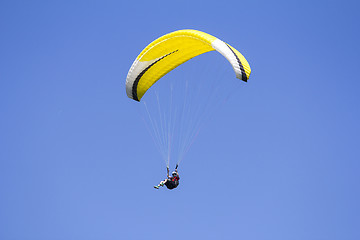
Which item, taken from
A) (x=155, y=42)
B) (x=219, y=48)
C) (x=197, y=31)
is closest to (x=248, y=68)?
(x=219, y=48)

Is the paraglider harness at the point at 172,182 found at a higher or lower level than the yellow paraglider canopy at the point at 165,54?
lower

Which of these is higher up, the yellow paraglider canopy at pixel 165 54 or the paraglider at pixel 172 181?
the yellow paraglider canopy at pixel 165 54

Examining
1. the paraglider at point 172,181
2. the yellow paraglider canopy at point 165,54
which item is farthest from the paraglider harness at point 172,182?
the yellow paraglider canopy at point 165,54

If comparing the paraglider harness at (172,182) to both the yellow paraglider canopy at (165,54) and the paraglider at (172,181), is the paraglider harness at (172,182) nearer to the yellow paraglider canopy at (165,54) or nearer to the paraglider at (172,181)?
the paraglider at (172,181)

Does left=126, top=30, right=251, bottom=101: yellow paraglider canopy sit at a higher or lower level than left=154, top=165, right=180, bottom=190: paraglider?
higher

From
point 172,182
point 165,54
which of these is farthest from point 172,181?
point 165,54

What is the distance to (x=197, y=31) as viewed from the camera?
79.6 ft

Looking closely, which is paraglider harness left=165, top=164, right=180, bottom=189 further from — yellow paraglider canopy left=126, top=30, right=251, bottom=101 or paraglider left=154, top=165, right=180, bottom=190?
yellow paraglider canopy left=126, top=30, right=251, bottom=101

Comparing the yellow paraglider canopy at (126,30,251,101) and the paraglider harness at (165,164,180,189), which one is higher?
the yellow paraglider canopy at (126,30,251,101)

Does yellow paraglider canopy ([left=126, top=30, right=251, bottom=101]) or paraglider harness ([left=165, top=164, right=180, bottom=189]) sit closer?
yellow paraglider canopy ([left=126, top=30, right=251, bottom=101])

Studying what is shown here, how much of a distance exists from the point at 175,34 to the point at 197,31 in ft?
2.93

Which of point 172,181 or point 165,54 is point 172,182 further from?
point 165,54

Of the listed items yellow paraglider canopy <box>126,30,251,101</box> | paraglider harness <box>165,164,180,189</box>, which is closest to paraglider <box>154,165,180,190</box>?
paraglider harness <box>165,164,180,189</box>

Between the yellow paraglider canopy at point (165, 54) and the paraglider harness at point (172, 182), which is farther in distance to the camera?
the paraglider harness at point (172, 182)
